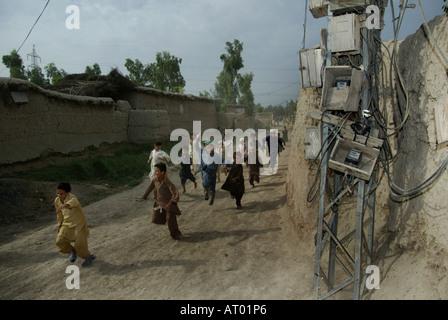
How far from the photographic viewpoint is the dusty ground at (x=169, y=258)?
4535 millimetres

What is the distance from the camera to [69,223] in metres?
4.90

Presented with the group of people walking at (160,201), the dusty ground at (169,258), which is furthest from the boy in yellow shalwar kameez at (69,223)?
the dusty ground at (169,258)

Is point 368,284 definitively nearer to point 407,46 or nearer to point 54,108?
point 407,46

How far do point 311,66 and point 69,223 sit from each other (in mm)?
4465

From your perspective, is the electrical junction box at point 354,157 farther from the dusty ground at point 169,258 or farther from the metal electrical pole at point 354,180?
the dusty ground at point 169,258

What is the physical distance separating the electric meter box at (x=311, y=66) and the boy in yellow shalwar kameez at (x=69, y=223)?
4041 mm

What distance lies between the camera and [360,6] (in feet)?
13.4

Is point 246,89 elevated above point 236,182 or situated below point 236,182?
above

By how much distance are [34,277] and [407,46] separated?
674 cm

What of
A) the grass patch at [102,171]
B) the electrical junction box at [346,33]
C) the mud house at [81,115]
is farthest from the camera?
the grass patch at [102,171]

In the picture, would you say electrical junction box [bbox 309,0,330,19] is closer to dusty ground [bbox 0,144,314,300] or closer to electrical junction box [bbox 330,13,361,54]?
electrical junction box [bbox 330,13,361,54]

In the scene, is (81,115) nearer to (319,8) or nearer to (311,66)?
(311,66)

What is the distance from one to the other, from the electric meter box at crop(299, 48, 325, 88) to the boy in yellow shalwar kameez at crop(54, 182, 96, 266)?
13.3ft

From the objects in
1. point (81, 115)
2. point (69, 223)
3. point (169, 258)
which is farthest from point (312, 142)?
point (81, 115)
